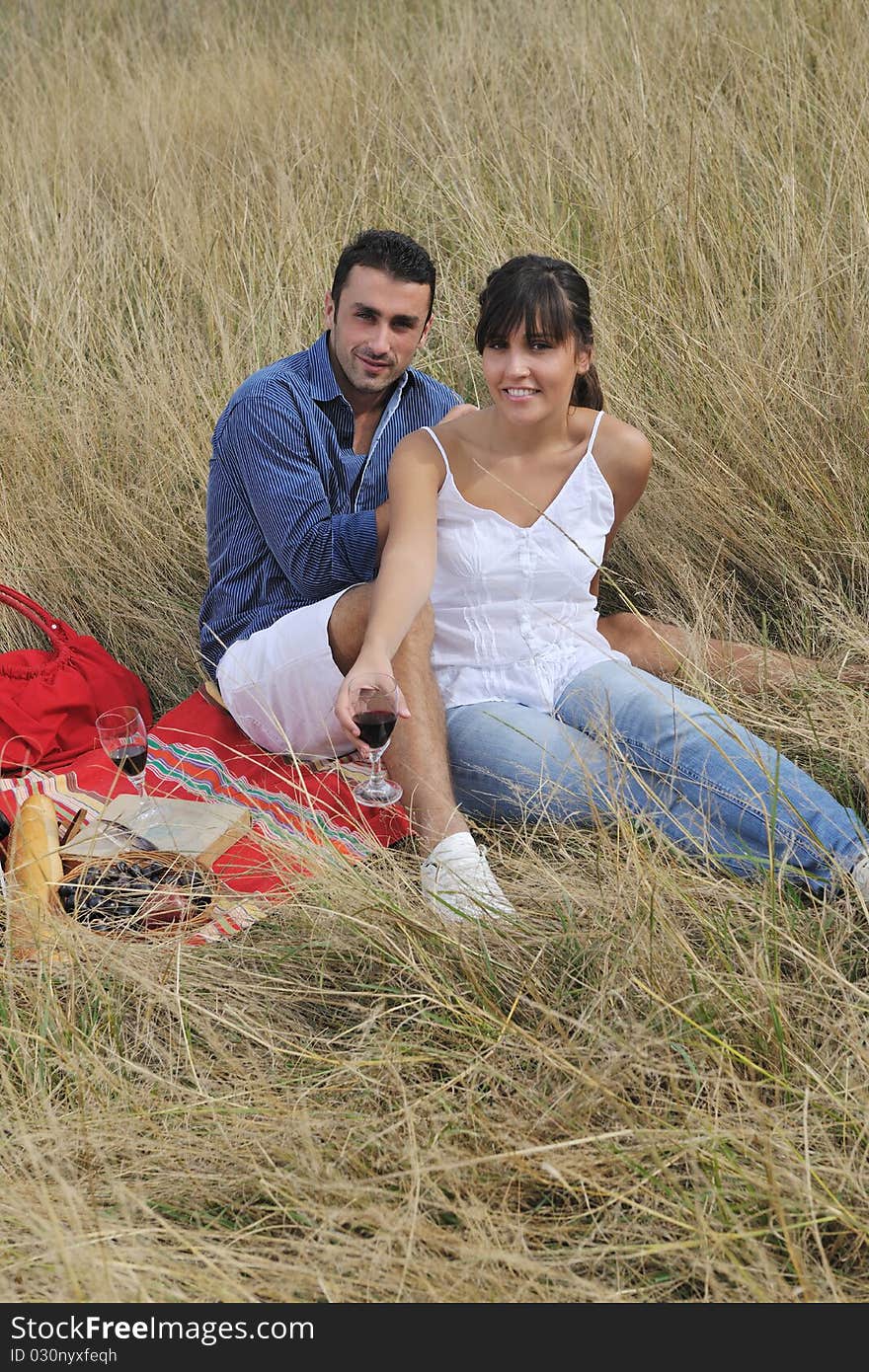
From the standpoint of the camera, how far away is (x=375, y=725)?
275cm

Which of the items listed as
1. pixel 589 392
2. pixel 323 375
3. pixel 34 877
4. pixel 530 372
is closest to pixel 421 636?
pixel 530 372

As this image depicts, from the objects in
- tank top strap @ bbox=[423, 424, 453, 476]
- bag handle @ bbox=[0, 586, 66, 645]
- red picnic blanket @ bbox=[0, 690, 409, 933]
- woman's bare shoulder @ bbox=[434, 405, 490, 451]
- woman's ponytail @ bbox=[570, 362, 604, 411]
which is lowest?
red picnic blanket @ bbox=[0, 690, 409, 933]

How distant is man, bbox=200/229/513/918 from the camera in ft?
10.8

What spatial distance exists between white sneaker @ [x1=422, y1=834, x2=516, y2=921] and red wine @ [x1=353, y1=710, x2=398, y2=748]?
0.26m

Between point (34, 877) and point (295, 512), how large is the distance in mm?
1194

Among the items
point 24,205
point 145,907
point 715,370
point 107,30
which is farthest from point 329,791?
point 107,30

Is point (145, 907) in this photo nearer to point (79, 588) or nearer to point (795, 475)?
point (79, 588)

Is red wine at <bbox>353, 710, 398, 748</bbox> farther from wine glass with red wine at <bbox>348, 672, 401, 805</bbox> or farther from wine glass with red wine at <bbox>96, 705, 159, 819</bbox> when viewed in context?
wine glass with red wine at <bbox>96, 705, 159, 819</bbox>

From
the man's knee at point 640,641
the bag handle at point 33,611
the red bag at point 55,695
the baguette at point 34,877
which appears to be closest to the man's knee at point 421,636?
the man's knee at point 640,641

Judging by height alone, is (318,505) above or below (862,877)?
above

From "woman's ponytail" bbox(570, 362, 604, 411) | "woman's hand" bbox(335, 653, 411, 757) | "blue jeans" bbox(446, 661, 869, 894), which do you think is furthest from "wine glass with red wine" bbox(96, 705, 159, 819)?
"woman's ponytail" bbox(570, 362, 604, 411)

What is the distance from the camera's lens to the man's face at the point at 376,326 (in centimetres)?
354

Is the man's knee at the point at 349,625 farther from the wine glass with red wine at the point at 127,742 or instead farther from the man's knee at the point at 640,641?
the man's knee at the point at 640,641

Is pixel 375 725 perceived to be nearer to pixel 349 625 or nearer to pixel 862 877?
pixel 349 625
